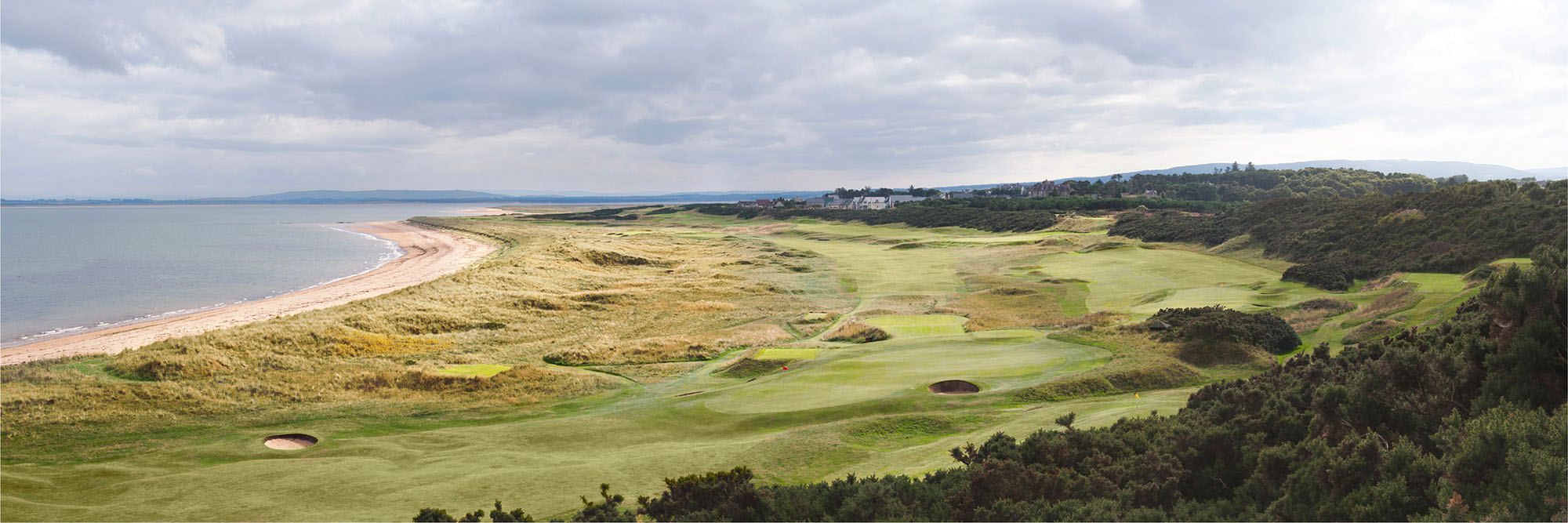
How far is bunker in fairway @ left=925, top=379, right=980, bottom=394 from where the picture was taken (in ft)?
61.3

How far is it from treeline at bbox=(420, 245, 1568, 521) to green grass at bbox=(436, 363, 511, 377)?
1408 cm

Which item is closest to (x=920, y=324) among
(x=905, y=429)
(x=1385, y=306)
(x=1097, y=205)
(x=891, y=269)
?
(x=1385, y=306)

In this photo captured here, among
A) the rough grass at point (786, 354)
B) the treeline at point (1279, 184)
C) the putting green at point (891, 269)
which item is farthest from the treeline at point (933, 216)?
the rough grass at point (786, 354)

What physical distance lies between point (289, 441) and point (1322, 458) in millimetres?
18414

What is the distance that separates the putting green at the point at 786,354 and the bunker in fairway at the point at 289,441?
1221cm

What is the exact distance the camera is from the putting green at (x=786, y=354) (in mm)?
23719

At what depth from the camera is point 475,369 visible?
2322cm

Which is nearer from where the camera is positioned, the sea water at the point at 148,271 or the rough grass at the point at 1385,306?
the rough grass at the point at 1385,306

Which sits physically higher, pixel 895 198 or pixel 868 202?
pixel 895 198

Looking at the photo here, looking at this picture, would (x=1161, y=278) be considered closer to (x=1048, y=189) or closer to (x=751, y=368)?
(x=751, y=368)

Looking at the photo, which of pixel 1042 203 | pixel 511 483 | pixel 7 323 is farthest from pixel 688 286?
pixel 1042 203

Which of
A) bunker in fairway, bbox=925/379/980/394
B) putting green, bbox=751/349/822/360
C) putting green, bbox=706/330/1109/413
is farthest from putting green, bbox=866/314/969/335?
bunker in fairway, bbox=925/379/980/394

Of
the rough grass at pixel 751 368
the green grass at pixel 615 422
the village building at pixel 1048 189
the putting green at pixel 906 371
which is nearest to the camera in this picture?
the green grass at pixel 615 422

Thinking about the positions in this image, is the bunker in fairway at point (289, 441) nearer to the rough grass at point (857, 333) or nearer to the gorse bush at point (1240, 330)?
the rough grass at point (857, 333)
